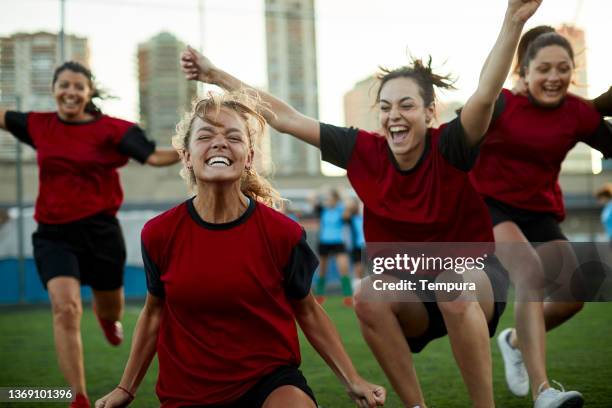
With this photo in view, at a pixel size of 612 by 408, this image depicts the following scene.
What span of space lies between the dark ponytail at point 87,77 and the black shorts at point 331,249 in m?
6.53

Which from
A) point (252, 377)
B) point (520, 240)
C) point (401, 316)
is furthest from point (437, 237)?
point (252, 377)

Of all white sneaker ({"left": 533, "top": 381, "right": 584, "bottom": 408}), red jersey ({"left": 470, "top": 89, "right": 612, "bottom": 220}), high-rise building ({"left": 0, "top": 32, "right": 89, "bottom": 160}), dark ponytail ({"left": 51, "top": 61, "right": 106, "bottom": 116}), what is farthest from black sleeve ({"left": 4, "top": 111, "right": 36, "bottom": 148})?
high-rise building ({"left": 0, "top": 32, "right": 89, "bottom": 160})

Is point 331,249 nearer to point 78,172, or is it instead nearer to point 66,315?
point 78,172

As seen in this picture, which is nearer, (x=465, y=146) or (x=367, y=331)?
(x=465, y=146)

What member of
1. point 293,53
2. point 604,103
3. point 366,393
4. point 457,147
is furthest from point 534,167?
point 293,53

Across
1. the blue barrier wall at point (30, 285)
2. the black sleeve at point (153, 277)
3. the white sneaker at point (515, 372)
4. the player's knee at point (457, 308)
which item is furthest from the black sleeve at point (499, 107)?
the blue barrier wall at point (30, 285)

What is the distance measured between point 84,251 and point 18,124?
2.68 feet

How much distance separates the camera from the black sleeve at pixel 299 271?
267cm

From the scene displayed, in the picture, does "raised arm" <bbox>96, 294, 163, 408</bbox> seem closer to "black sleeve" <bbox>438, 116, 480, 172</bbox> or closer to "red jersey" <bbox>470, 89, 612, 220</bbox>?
"black sleeve" <bbox>438, 116, 480, 172</bbox>

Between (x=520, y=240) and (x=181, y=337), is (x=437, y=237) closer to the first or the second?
(x=520, y=240)

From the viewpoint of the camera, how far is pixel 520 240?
3.97 m

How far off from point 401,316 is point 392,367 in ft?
0.70

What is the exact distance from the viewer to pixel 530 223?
4.13 metres

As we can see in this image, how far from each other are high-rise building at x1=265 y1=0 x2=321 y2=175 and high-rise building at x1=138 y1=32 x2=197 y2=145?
4.42 feet
